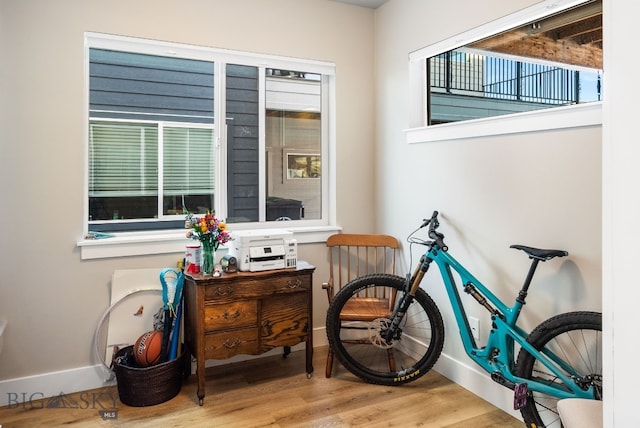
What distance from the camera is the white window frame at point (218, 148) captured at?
2.69 m

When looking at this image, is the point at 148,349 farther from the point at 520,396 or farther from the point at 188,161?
the point at 520,396

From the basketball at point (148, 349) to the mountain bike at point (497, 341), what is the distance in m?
1.02

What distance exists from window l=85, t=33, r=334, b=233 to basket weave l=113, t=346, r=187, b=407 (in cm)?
94

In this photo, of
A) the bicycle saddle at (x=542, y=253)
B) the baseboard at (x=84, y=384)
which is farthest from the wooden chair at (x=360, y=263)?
the bicycle saddle at (x=542, y=253)

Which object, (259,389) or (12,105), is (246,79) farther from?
(259,389)

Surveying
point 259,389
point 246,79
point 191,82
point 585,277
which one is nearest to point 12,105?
point 191,82

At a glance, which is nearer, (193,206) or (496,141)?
(496,141)

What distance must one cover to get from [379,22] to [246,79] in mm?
1146

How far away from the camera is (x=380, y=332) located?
2750mm

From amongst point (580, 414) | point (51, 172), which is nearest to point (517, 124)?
point (580, 414)

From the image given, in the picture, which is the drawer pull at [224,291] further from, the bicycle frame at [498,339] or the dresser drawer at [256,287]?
the bicycle frame at [498,339]

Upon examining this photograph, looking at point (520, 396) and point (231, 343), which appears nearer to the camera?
point (520, 396)

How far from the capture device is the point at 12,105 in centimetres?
245

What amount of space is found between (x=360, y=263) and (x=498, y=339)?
133 centimetres
